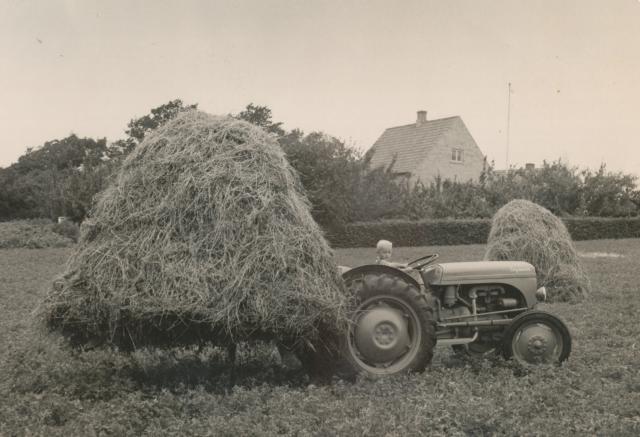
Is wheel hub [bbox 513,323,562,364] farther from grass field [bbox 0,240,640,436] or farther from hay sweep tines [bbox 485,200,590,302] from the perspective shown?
hay sweep tines [bbox 485,200,590,302]

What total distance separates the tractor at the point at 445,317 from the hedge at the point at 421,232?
1875 cm

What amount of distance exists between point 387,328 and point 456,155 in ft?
117

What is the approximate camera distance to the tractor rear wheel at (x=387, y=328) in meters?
6.69

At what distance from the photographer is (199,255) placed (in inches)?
235

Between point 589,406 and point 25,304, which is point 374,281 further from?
point 25,304

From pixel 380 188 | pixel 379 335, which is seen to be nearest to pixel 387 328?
pixel 379 335

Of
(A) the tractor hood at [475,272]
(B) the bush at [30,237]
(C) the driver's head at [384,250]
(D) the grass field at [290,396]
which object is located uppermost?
(C) the driver's head at [384,250]

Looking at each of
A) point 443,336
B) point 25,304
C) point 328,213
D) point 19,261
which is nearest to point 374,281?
point 443,336

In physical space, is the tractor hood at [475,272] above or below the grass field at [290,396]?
above

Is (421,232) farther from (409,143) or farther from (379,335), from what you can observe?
(379,335)

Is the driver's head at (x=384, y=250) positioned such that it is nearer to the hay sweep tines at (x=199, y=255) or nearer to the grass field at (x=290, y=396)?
the hay sweep tines at (x=199, y=255)

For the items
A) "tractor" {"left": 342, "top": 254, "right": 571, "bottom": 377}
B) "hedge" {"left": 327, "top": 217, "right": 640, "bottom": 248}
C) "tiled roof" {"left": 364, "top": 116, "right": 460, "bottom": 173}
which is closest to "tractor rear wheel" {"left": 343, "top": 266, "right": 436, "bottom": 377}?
"tractor" {"left": 342, "top": 254, "right": 571, "bottom": 377}

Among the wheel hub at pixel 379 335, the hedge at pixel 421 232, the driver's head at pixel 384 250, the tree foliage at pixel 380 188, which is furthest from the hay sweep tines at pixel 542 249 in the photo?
the hedge at pixel 421 232

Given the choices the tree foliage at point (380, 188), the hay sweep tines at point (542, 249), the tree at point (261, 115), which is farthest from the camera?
the tree at point (261, 115)
